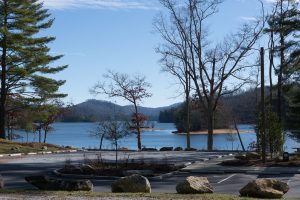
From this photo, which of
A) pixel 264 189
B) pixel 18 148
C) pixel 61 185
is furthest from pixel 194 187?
pixel 18 148

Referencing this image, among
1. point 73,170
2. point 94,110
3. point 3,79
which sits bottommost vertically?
point 73,170

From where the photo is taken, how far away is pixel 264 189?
13.1m

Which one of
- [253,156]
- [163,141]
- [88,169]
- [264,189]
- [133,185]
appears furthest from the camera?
[163,141]

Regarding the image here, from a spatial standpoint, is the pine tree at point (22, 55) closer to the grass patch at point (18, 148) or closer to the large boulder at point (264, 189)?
the grass patch at point (18, 148)

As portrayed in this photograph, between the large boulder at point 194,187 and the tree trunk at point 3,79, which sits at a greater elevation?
the tree trunk at point 3,79

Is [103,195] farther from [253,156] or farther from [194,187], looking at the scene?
[253,156]

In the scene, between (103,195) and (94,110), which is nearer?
(103,195)

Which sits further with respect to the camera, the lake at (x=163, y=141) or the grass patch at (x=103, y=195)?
the lake at (x=163, y=141)

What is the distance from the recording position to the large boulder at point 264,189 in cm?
1306

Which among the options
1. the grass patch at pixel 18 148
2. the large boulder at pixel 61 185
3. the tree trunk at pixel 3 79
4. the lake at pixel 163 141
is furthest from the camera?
the lake at pixel 163 141

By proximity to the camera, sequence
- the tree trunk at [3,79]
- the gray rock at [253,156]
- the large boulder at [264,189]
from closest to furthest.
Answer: the large boulder at [264,189], the gray rock at [253,156], the tree trunk at [3,79]

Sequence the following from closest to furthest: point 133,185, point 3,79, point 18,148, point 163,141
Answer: point 133,185 < point 18,148 < point 3,79 < point 163,141

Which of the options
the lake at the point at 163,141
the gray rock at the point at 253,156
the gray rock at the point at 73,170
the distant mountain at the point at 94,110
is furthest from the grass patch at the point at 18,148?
the gray rock at the point at 253,156

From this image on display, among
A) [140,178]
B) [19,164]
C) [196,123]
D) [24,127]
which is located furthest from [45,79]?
[196,123]
